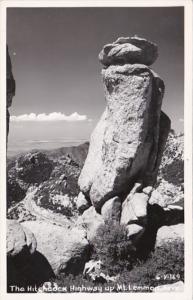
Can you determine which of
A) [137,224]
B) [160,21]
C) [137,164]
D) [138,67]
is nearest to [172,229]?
[137,224]

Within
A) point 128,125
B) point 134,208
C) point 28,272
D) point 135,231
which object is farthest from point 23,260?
point 128,125

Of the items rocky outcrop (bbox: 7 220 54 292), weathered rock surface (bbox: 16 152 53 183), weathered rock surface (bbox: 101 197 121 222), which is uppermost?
weathered rock surface (bbox: 16 152 53 183)

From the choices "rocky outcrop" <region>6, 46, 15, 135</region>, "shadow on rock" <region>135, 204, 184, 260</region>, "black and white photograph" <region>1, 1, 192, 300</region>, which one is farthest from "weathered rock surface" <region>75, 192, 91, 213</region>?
"rocky outcrop" <region>6, 46, 15, 135</region>

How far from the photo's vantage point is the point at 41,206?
1866cm

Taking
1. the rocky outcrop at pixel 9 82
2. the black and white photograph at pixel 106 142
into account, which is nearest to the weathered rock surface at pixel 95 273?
the black and white photograph at pixel 106 142

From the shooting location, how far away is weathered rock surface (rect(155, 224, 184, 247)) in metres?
13.5

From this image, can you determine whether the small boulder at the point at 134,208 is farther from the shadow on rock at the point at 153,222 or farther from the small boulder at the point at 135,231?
the shadow on rock at the point at 153,222

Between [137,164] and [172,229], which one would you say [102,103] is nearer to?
[137,164]

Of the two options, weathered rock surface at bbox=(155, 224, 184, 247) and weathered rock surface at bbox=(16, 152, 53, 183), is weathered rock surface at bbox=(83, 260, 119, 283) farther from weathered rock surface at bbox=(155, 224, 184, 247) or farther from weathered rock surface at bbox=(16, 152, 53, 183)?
weathered rock surface at bbox=(16, 152, 53, 183)

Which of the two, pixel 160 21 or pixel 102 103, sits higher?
pixel 160 21

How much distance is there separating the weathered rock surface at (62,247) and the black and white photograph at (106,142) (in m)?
0.03

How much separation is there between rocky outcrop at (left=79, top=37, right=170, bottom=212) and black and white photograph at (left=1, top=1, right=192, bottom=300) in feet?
0.11
